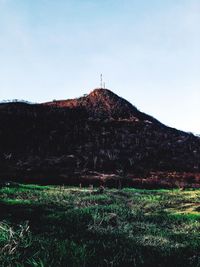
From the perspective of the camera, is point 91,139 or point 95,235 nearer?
point 95,235

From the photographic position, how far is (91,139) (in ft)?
150

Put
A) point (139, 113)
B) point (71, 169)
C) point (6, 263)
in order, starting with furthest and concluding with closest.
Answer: point (139, 113) < point (71, 169) < point (6, 263)

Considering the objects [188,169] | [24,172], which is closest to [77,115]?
[188,169]

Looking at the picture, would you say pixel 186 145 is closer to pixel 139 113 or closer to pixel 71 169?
pixel 139 113

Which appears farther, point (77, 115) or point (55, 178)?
point (77, 115)

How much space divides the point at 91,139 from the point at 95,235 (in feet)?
119

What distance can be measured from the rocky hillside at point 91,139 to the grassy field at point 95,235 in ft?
61.7

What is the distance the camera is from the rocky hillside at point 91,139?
1539 inches

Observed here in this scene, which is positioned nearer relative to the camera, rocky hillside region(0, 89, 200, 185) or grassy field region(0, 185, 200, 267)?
grassy field region(0, 185, 200, 267)

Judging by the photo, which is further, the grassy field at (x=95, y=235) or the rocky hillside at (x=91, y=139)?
the rocky hillside at (x=91, y=139)

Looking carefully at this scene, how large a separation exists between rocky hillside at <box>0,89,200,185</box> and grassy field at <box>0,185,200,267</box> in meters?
18.8

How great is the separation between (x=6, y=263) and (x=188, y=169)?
3471 centimetres

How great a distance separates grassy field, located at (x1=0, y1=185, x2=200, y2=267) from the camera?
6.76m

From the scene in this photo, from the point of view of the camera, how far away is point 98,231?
9773 mm
